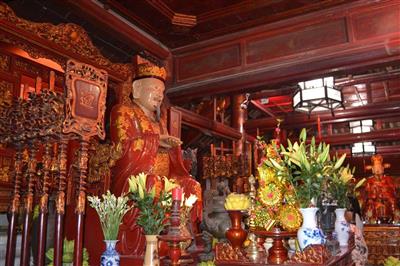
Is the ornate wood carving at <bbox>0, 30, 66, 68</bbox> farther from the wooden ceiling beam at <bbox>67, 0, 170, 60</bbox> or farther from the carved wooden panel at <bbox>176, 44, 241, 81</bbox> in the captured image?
the carved wooden panel at <bbox>176, 44, 241, 81</bbox>

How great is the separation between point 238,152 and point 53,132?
5.70 m

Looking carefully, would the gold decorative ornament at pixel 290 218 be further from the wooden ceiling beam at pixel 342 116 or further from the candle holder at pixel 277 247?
the wooden ceiling beam at pixel 342 116

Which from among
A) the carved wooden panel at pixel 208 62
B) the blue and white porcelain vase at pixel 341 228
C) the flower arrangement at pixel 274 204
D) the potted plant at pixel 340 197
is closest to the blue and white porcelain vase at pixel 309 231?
the flower arrangement at pixel 274 204

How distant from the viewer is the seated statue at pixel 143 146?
2979mm

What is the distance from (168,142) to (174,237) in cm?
172

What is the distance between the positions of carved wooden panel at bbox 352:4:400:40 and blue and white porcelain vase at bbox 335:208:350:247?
1.71 m

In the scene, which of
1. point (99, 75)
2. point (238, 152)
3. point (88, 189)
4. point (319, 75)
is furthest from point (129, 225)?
point (238, 152)

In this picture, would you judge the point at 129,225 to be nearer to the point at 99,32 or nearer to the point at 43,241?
the point at 43,241


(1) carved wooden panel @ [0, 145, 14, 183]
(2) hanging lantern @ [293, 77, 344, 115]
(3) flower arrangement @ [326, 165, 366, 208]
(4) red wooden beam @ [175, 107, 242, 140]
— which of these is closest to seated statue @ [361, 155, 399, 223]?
(4) red wooden beam @ [175, 107, 242, 140]

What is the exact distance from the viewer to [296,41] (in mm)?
3859

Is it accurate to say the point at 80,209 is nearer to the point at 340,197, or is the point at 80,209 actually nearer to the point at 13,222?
the point at 13,222

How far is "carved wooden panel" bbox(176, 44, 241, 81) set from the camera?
13.9ft

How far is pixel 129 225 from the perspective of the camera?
2.96m

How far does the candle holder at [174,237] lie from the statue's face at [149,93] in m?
1.81
